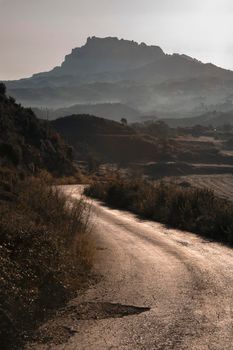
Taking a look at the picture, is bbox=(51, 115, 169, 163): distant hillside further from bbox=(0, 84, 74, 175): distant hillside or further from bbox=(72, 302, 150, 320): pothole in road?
bbox=(72, 302, 150, 320): pothole in road

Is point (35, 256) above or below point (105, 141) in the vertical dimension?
below

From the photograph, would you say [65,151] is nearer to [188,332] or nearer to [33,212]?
[33,212]

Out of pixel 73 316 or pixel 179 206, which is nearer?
→ pixel 73 316

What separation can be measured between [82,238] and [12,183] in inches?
184

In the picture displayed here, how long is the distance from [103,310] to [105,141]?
101 meters

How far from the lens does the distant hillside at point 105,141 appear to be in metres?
104

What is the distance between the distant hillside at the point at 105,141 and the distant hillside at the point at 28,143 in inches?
1829

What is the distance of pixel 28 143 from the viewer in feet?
150

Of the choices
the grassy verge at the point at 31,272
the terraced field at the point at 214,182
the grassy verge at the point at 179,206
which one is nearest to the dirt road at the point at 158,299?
the grassy verge at the point at 31,272

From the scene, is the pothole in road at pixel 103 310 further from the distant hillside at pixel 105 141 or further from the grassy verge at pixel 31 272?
the distant hillside at pixel 105 141

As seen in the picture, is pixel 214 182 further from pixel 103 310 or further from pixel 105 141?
pixel 103 310

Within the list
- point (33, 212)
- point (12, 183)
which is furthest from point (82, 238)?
point (12, 183)

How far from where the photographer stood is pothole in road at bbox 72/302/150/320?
7.75 metres

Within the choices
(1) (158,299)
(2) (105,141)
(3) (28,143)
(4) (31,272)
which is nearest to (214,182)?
(2) (105,141)
